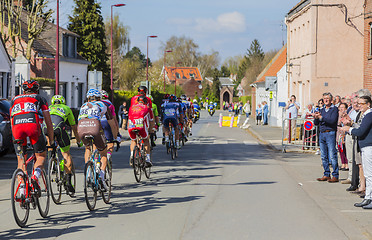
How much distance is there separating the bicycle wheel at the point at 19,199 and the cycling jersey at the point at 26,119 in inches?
17.1

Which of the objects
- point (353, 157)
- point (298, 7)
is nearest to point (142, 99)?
point (353, 157)

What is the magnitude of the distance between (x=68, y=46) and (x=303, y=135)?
29725 millimetres

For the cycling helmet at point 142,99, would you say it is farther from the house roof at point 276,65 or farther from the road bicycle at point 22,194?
the house roof at point 276,65

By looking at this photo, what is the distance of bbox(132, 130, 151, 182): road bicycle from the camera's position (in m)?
12.2

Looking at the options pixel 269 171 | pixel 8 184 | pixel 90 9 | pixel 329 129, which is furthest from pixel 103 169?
pixel 90 9

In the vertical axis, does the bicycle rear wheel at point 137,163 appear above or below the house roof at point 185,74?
below

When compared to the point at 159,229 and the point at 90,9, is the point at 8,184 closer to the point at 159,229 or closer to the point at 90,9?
the point at 159,229

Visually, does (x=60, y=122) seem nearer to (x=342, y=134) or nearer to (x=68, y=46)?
(x=342, y=134)

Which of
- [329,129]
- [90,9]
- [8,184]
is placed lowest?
[8,184]

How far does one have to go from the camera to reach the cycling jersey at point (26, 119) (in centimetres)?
794

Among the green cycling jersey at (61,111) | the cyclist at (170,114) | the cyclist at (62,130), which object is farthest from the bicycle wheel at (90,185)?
the cyclist at (170,114)

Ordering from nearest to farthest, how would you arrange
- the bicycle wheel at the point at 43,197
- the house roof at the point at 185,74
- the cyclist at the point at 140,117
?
1. the bicycle wheel at the point at 43,197
2. the cyclist at the point at 140,117
3. the house roof at the point at 185,74

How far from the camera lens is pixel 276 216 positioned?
860 centimetres

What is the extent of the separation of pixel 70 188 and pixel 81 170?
518 cm
